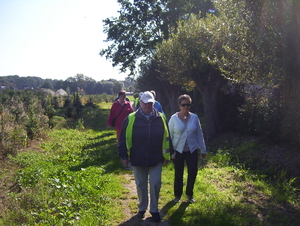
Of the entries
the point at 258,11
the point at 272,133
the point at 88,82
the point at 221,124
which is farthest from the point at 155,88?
the point at 88,82

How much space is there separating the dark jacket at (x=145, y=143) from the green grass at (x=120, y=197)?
1057 mm

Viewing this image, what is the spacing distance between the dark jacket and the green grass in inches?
41.6

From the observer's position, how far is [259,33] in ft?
24.7

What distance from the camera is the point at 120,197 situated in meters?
6.25

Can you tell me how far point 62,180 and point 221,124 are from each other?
906cm

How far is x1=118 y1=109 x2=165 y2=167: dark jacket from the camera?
4.89 meters

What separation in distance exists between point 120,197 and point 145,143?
188 centimetres

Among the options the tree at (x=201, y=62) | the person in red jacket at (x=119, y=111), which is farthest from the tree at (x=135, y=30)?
the person in red jacket at (x=119, y=111)

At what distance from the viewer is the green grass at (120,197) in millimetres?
5004

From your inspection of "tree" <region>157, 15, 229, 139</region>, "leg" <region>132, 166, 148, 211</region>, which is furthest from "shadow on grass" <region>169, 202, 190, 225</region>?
"tree" <region>157, 15, 229, 139</region>

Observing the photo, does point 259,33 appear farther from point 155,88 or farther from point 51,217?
point 155,88

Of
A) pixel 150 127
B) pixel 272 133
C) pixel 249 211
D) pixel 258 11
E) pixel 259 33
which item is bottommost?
pixel 249 211

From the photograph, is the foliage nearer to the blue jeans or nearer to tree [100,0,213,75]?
the blue jeans

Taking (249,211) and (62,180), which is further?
(62,180)
